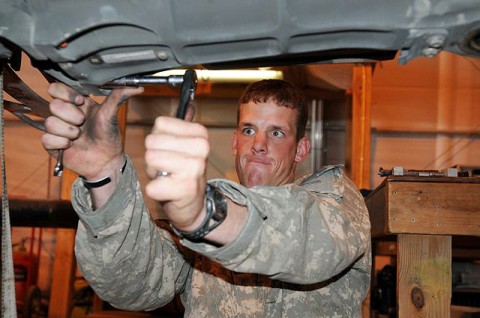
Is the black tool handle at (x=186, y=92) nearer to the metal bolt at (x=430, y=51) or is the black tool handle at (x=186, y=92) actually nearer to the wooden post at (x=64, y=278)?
the metal bolt at (x=430, y=51)

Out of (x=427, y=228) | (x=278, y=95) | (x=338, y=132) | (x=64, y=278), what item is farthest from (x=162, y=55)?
(x=338, y=132)

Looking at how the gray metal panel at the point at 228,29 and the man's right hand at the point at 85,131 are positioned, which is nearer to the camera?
the gray metal panel at the point at 228,29

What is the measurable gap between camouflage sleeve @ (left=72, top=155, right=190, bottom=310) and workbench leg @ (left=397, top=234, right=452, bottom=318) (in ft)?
2.57

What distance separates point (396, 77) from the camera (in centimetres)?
573

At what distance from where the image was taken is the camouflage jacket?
1.17 metres

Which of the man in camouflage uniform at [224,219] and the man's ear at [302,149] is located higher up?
the man's ear at [302,149]

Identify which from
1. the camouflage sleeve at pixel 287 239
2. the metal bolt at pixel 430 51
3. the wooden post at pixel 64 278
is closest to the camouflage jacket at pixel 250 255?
the camouflage sleeve at pixel 287 239

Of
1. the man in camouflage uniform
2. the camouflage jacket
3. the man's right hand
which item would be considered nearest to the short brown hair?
the man in camouflage uniform

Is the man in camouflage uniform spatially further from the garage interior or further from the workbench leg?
the garage interior

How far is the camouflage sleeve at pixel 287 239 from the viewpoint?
3.74ft

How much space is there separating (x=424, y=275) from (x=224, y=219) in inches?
43.6

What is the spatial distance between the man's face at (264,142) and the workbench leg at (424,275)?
0.53 m

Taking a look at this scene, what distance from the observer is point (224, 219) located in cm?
113

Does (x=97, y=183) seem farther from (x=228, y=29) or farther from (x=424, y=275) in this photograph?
(x=424, y=275)
